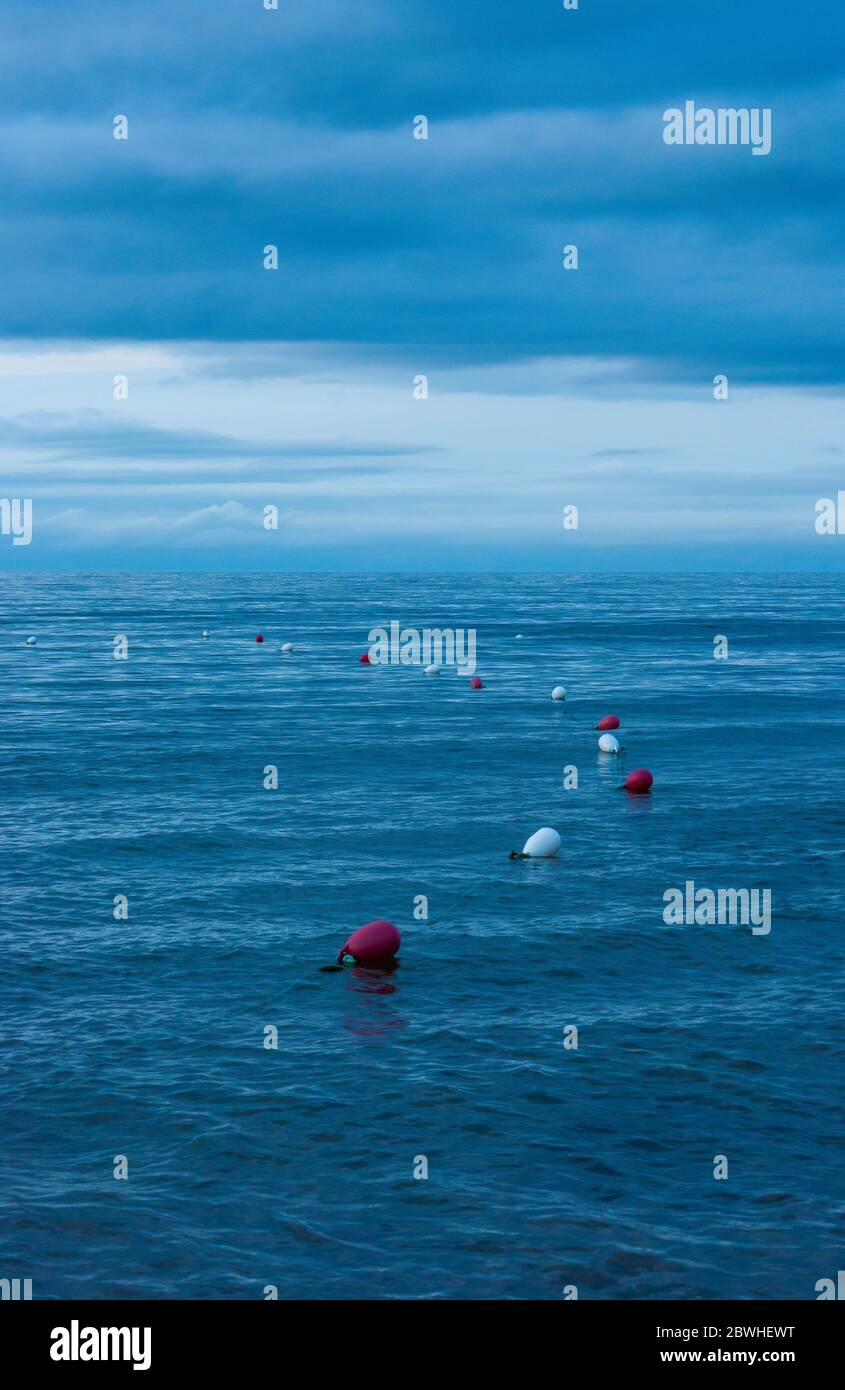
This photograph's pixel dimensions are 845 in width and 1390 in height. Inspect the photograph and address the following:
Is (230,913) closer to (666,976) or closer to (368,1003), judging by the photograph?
(368,1003)

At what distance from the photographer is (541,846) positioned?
32812 millimetres

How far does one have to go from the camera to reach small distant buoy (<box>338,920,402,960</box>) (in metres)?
24.4

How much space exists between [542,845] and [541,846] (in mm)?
35

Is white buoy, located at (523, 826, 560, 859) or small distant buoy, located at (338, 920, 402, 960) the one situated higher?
white buoy, located at (523, 826, 560, 859)

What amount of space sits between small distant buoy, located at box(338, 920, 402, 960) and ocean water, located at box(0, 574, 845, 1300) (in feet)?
1.71

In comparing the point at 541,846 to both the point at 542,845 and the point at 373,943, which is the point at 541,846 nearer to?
the point at 542,845
